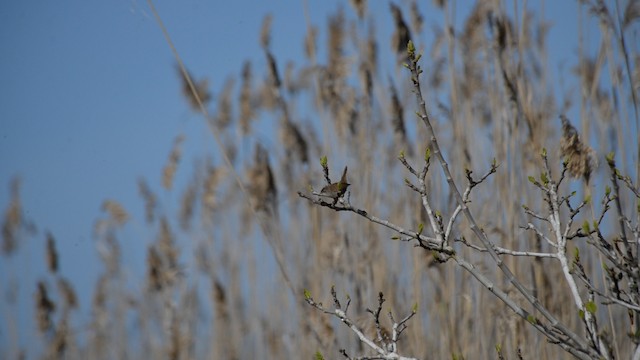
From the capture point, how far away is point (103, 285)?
13.3 feet

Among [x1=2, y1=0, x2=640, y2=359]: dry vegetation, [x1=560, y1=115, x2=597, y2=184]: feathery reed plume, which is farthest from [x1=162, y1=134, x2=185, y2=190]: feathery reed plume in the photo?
[x1=560, y1=115, x2=597, y2=184]: feathery reed plume

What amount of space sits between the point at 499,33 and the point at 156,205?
2322mm

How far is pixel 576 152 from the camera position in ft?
4.30

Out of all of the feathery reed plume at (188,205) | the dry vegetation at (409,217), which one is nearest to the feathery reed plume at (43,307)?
the dry vegetation at (409,217)

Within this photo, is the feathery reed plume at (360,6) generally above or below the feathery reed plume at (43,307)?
above

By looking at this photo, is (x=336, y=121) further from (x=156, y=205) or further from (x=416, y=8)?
(x=156, y=205)

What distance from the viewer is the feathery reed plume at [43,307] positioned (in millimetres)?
2891

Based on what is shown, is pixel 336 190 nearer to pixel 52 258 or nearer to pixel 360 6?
pixel 360 6

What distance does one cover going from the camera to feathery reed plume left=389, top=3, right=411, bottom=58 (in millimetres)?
2125

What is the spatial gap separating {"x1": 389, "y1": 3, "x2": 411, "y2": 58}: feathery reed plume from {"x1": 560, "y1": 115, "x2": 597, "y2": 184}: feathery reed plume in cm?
92

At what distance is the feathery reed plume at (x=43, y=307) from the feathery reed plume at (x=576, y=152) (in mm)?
2431

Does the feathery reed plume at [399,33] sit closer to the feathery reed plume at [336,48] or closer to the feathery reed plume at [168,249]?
the feathery reed plume at [336,48]

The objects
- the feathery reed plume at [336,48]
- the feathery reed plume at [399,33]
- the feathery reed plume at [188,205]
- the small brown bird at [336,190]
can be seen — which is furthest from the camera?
the feathery reed plume at [188,205]

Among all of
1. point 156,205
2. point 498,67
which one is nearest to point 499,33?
point 498,67
